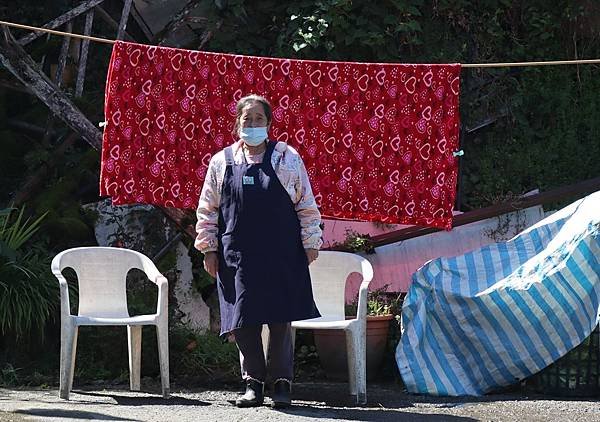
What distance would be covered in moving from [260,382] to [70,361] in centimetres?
123

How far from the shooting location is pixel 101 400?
6820mm

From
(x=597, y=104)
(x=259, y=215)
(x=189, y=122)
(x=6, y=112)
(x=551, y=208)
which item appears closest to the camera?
(x=259, y=215)

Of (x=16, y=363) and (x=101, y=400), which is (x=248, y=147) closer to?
(x=101, y=400)

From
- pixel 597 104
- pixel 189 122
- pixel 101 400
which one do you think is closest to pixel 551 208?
pixel 597 104

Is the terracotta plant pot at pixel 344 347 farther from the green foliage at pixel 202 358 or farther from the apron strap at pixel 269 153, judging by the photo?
the apron strap at pixel 269 153

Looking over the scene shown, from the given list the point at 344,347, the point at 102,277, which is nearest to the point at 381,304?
the point at 344,347

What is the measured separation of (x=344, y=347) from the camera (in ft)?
25.5

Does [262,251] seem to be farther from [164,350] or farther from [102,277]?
[102,277]

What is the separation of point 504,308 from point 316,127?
1781 mm

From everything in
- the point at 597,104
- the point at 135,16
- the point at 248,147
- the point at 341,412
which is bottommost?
the point at 341,412

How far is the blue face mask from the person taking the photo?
6305 millimetres

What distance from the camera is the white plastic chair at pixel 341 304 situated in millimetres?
6863

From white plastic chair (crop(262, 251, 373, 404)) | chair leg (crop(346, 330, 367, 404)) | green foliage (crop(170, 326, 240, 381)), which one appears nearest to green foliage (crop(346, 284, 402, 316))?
white plastic chair (crop(262, 251, 373, 404))

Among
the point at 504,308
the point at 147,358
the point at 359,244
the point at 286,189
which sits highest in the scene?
the point at 286,189
